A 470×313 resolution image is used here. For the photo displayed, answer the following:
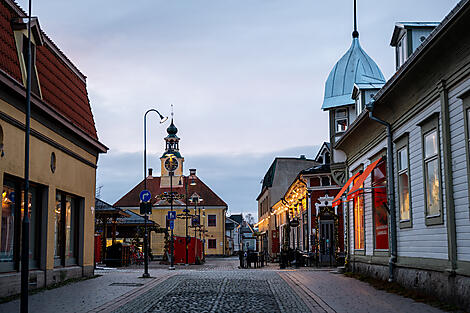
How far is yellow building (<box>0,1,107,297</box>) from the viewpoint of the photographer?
1534 centimetres

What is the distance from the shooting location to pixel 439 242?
1387 cm

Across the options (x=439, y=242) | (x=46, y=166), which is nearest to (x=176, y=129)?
(x=46, y=166)

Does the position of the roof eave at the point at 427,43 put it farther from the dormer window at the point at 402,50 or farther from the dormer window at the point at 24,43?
the dormer window at the point at 24,43

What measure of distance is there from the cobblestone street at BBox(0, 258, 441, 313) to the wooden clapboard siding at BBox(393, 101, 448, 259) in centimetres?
130

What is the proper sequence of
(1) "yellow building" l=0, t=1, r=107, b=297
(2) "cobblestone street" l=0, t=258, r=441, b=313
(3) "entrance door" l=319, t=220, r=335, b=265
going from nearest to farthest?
(2) "cobblestone street" l=0, t=258, r=441, b=313 → (1) "yellow building" l=0, t=1, r=107, b=297 → (3) "entrance door" l=319, t=220, r=335, b=265

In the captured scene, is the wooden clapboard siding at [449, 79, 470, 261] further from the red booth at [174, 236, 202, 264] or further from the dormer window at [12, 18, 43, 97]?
the red booth at [174, 236, 202, 264]

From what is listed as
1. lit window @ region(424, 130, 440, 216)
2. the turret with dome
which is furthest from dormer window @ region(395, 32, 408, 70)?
the turret with dome

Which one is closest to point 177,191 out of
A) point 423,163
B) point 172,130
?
point 172,130

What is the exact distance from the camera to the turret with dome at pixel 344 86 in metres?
27.7

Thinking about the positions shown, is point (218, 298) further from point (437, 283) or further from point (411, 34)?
point (411, 34)

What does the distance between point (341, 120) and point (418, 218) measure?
41.8ft

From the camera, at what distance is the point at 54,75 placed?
20.7 meters

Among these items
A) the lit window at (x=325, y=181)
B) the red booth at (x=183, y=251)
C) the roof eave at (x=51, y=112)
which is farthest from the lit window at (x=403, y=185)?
the red booth at (x=183, y=251)

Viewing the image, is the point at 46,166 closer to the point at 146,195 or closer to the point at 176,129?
the point at 146,195
